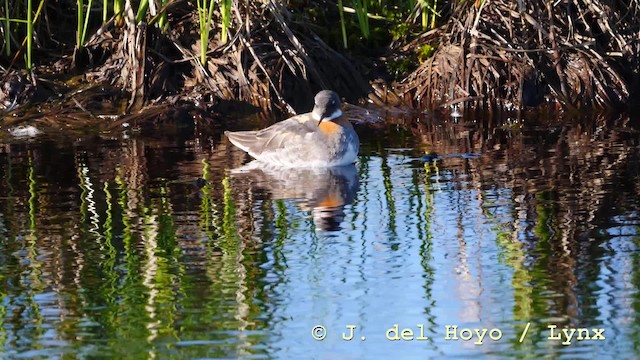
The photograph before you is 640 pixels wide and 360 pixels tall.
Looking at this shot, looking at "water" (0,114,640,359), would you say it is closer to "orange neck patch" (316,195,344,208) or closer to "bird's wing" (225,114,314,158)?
"orange neck patch" (316,195,344,208)

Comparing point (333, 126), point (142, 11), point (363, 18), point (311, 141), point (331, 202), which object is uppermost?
point (142, 11)

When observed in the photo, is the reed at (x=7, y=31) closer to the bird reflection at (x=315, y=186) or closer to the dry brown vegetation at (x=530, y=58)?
the bird reflection at (x=315, y=186)

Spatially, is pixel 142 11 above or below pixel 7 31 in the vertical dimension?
above

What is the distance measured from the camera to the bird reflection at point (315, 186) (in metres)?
8.64

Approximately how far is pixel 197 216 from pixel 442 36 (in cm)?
533

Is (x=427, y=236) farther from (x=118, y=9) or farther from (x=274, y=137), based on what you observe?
(x=118, y=9)

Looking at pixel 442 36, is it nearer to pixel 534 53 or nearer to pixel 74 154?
pixel 534 53

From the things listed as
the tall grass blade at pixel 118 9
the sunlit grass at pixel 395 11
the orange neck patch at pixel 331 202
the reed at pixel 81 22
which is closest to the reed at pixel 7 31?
the reed at pixel 81 22

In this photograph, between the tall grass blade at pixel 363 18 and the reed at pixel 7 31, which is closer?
the reed at pixel 7 31

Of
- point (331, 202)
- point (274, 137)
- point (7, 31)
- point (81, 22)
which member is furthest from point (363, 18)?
point (331, 202)

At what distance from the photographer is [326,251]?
7605 mm

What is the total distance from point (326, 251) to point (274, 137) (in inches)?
125

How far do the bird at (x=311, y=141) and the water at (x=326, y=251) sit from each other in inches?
6.4

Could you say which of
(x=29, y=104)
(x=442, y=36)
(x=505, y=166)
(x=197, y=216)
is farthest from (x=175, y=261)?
(x=442, y=36)
